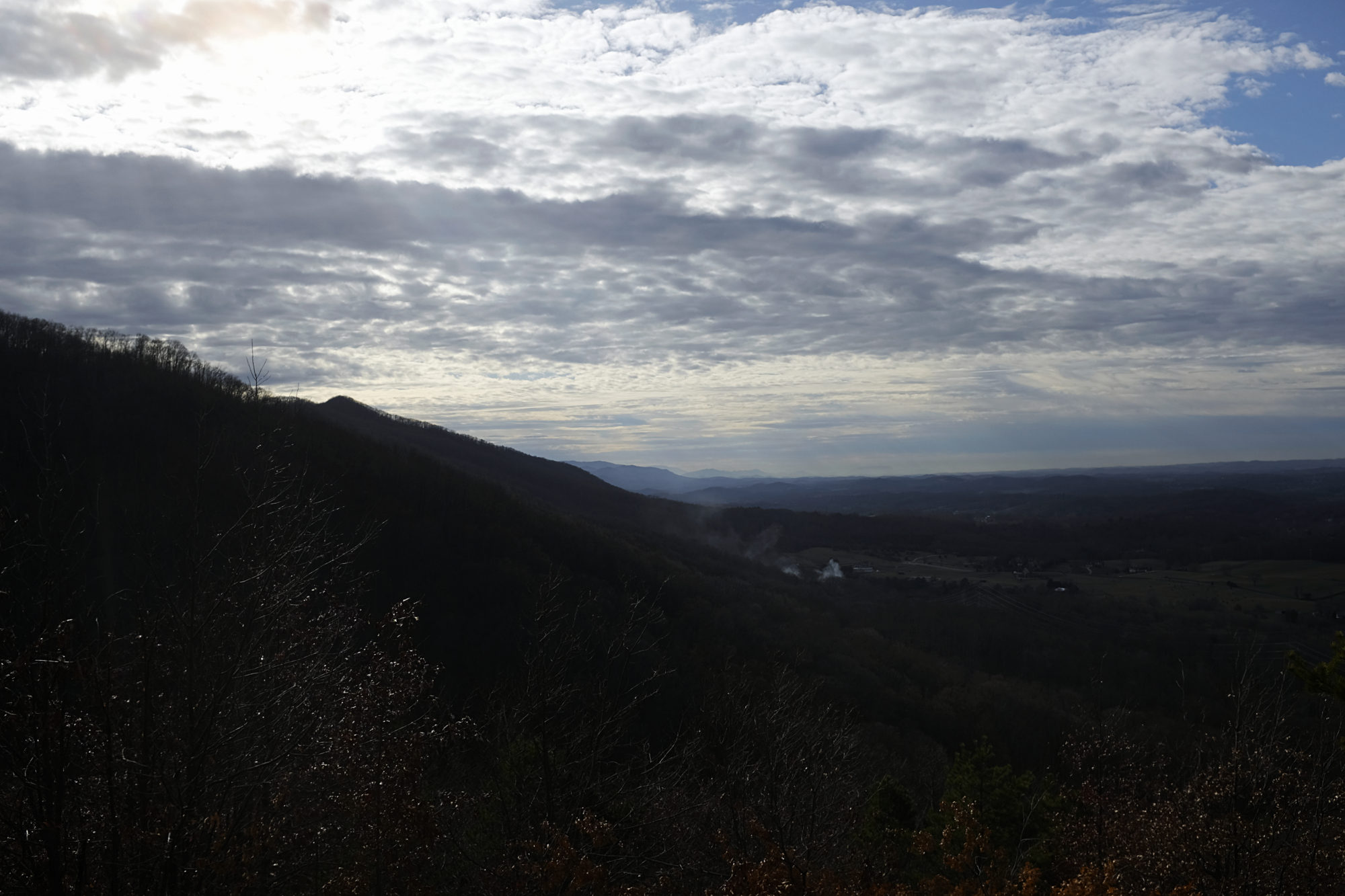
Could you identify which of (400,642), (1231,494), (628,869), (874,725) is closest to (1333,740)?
(628,869)

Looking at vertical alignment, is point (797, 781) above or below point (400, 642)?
below

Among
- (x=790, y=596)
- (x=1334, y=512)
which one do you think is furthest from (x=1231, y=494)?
(x=790, y=596)

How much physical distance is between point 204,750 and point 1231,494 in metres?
218

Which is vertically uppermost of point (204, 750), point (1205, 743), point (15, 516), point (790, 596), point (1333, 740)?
point (15, 516)

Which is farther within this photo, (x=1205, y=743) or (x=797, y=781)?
(x=1205, y=743)

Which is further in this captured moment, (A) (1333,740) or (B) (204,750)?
(A) (1333,740)

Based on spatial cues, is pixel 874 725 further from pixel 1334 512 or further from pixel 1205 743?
pixel 1334 512

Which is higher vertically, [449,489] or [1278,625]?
[449,489]

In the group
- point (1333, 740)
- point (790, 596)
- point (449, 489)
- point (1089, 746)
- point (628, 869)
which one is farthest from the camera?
point (790, 596)

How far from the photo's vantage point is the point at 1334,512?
14238 centimetres

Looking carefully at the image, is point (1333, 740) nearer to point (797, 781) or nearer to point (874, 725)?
point (797, 781)

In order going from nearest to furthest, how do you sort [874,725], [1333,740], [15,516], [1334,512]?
[15,516]
[1333,740]
[874,725]
[1334,512]

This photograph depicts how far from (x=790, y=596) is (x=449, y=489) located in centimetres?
4206

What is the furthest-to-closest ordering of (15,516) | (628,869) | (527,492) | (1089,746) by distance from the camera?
(527,492) < (1089,746) < (628,869) < (15,516)
